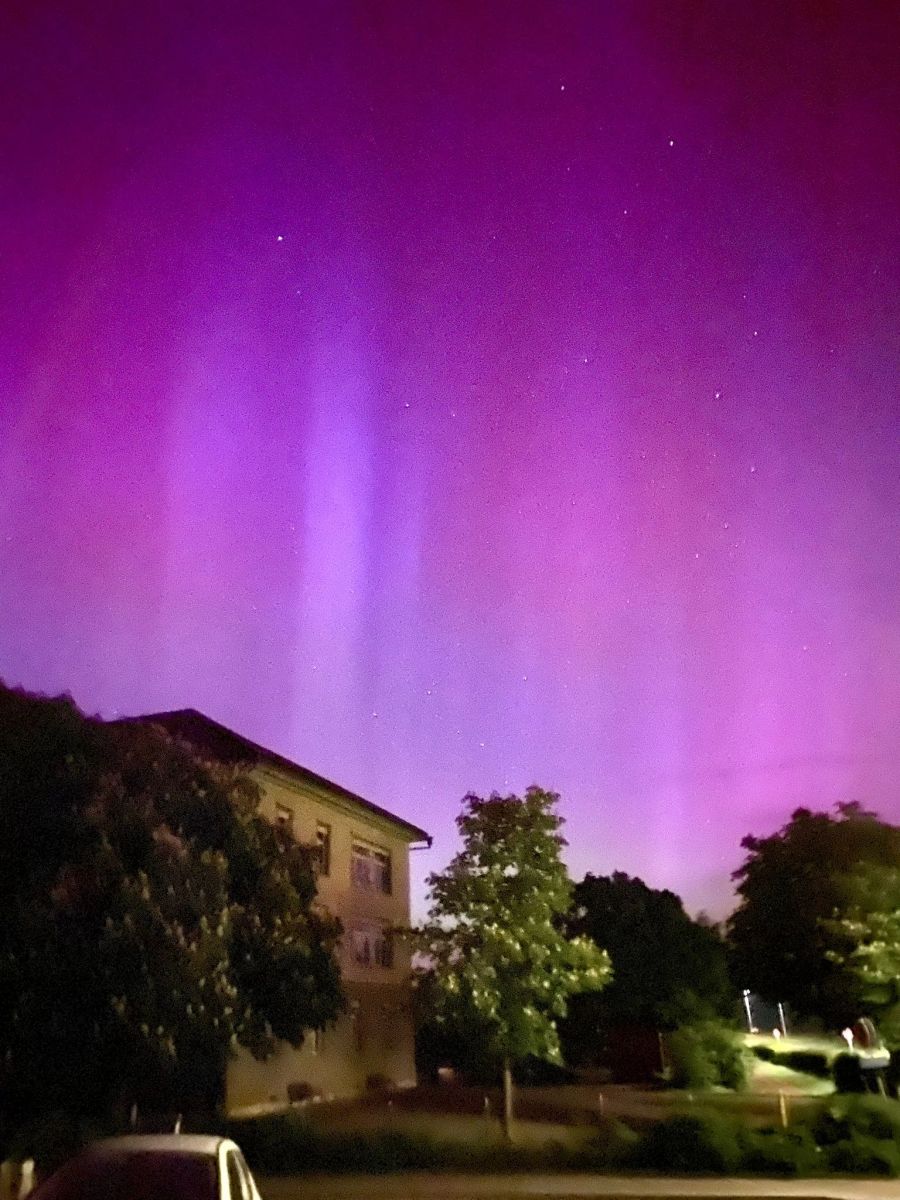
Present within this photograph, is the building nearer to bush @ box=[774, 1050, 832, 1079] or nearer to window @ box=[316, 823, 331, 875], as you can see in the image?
window @ box=[316, 823, 331, 875]

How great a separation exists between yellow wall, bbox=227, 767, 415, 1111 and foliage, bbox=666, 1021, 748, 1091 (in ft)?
30.5

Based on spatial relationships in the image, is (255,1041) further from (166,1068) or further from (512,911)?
(512,911)

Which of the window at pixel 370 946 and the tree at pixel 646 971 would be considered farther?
the tree at pixel 646 971

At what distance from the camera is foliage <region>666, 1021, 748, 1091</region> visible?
42.5m

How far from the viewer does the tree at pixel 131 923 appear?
16.7 metres

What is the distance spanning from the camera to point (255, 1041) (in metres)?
18.3

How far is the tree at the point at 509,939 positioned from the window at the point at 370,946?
48.3 feet

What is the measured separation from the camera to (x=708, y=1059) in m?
43.0

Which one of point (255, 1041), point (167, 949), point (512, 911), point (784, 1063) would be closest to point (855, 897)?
point (512, 911)

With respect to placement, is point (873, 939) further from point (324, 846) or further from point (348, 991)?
point (324, 846)

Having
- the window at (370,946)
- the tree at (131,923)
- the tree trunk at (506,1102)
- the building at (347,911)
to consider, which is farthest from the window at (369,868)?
the tree at (131,923)

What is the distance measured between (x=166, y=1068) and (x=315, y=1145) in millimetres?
3055

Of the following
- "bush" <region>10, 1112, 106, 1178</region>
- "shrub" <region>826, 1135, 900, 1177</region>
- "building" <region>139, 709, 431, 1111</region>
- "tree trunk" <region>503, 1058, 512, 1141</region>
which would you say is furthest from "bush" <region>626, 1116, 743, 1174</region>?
"building" <region>139, 709, 431, 1111</region>

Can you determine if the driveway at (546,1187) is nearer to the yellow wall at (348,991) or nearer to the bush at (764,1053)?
the yellow wall at (348,991)
